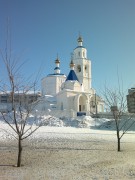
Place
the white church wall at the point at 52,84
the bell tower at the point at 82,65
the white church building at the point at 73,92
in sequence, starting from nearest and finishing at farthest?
1. the white church building at the point at 73,92
2. the white church wall at the point at 52,84
3. the bell tower at the point at 82,65

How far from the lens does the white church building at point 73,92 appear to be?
48.3 m

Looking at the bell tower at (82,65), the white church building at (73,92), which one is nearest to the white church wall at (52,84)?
the white church building at (73,92)

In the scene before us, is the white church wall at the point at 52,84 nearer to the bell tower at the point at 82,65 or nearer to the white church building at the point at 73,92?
the white church building at the point at 73,92

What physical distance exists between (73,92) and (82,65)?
49.1 feet

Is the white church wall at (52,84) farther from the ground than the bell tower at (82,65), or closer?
closer

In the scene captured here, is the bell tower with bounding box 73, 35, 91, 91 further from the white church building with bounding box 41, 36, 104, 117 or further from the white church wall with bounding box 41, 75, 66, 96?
the white church wall with bounding box 41, 75, 66, 96

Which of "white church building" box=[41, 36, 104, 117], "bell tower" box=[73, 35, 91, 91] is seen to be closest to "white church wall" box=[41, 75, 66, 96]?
"white church building" box=[41, 36, 104, 117]

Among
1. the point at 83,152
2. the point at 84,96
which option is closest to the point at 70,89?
the point at 84,96

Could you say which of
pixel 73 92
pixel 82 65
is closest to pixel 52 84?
pixel 82 65

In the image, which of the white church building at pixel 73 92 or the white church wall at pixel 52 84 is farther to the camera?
the white church wall at pixel 52 84

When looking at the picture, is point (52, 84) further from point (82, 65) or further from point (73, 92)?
point (73, 92)

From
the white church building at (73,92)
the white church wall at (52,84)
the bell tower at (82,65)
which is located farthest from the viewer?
the bell tower at (82,65)

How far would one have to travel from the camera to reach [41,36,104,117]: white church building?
48312 millimetres

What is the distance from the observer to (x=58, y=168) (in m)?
8.73
